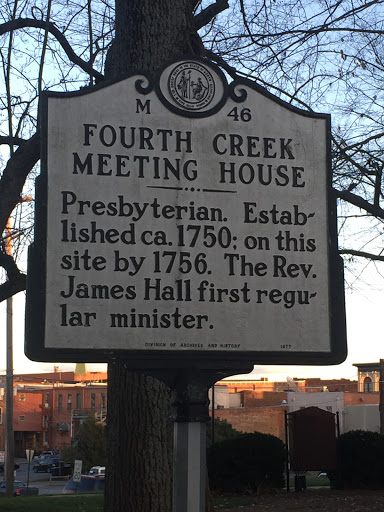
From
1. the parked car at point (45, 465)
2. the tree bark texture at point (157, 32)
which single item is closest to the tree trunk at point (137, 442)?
the tree bark texture at point (157, 32)

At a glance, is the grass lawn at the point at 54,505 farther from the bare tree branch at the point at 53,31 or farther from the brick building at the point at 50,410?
the brick building at the point at 50,410

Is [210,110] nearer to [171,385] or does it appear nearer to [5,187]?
[171,385]

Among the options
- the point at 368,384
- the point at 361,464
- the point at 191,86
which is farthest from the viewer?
the point at 368,384

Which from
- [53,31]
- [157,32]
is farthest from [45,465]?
[157,32]

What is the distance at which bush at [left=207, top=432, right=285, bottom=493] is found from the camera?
60.5 ft

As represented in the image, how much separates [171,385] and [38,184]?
1.18 m

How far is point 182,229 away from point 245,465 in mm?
15265

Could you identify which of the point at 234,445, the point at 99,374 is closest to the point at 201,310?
the point at 234,445

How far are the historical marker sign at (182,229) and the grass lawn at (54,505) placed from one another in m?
12.6

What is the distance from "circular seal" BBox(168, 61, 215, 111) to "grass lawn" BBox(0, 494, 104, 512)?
12.9 m

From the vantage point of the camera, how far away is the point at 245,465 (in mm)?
18453

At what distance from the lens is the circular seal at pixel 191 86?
4.11m

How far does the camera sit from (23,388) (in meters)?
71.0

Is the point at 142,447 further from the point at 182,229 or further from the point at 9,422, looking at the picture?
the point at 9,422
